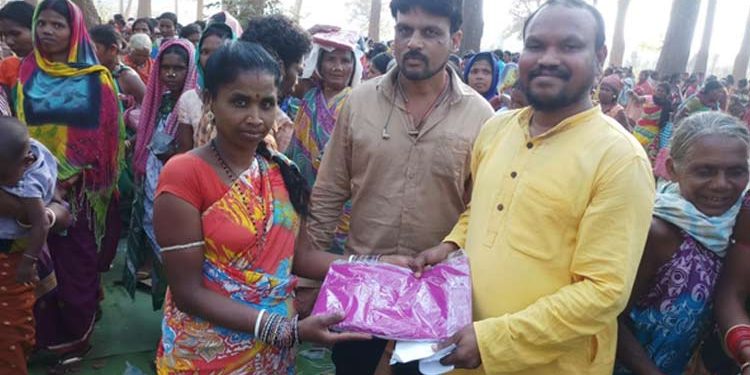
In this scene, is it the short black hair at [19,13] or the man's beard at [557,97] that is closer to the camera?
the man's beard at [557,97]

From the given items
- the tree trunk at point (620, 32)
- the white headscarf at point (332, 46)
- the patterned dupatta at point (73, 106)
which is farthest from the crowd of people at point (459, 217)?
the tree trunk at point (620, 32)

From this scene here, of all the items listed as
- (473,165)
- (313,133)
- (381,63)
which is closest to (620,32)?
(381,63)

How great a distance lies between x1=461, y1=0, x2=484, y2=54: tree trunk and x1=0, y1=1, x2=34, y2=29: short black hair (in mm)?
8848

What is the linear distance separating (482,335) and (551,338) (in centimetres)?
18

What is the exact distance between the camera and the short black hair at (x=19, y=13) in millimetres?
3467

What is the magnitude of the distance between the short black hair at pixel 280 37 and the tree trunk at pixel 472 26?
28.8 ft

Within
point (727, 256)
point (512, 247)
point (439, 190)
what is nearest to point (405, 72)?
point (439, 190)

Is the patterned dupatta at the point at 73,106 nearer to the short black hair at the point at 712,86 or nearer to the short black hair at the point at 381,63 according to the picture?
the short black hair at the point at 381,63

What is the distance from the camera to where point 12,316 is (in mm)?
2578

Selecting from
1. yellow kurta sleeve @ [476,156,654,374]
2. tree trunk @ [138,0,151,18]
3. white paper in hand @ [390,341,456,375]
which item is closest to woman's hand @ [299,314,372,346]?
white paper in hand @ [390,341,456,375]

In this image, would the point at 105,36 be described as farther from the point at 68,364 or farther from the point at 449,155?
the point at 449,155

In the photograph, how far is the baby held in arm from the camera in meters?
2.38

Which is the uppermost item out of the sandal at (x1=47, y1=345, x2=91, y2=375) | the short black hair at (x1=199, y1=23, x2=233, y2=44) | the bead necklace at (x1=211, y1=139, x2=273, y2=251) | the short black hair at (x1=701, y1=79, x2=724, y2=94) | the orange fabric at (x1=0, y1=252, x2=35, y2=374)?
the short black hair at (x1=199, y1=23, x2=233, y2=44)

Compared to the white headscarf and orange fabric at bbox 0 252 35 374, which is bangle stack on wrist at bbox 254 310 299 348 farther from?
the white headscarf
